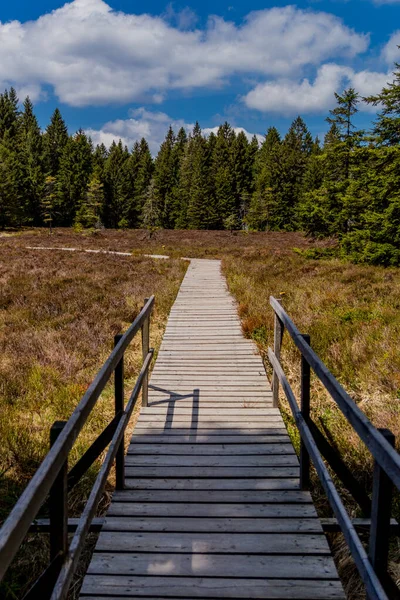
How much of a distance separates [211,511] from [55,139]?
3074 inches

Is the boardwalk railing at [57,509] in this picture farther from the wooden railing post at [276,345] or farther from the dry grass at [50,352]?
the wooden railing post at [276,345]

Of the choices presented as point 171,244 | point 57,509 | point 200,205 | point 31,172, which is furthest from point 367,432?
point 31,172

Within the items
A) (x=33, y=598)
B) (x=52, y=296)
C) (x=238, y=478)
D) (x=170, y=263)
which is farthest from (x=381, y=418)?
(x=170, y=263)

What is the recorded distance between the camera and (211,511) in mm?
3158

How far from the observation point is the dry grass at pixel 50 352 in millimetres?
3953

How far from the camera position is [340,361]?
645 cm

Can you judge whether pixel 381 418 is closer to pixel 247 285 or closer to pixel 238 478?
pixel 238 478

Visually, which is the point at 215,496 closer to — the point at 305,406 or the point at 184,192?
the point at 305,406

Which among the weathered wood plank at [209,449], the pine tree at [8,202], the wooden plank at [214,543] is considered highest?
the pine tree at [8,202]

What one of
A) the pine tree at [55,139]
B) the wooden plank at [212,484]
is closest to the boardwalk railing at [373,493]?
the wooden plank at [212,484]

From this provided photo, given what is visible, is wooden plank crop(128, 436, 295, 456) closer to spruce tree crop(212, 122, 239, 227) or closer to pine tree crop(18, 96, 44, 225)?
pine tree crop(18, 96, 44, 225)

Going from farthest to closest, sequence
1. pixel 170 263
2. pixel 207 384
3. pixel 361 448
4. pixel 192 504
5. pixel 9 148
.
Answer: pixel 9 148
pixel 170 263
pixel 207 384
pixel 361 448
pixel 192 504

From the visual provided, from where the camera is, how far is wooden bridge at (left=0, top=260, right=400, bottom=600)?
1.81m

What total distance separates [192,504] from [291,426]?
2.01m
